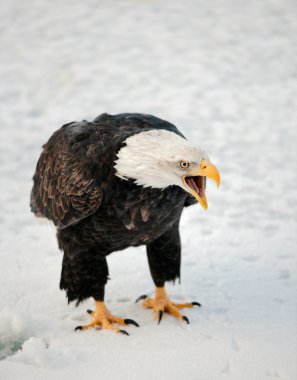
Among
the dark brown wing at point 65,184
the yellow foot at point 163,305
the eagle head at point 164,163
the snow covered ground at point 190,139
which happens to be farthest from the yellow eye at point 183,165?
the yellow foot at point 163,305

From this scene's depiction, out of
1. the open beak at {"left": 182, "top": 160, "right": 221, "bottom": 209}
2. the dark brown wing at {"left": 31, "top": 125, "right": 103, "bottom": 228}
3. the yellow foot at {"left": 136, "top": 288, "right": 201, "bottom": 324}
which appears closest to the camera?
the open beak at {"left": 182, "top": 160, "right": 221, "bottom": 209}

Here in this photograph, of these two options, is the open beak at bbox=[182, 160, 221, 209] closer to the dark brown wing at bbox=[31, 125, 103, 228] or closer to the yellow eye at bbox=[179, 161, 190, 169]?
the yellow eye at bbox=[179, 161, 190, 169]

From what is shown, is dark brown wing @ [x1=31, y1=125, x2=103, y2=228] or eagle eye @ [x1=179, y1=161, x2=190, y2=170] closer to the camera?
eagle eye @ [x1=179, y1=161, x2=190, y2=170]

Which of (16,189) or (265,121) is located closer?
(16,189)

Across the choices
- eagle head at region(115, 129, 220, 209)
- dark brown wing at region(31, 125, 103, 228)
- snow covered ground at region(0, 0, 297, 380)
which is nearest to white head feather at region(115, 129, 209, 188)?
eagle head at region(115, 129, 220, 209)

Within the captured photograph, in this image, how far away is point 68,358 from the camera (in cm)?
336

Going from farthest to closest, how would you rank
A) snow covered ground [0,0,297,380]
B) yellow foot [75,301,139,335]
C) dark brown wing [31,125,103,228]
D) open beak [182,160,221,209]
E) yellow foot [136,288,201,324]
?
yellow foot [136,288,201,324] < yellow foot [75,301,139,335] < snow covered ground [0,0,297,380] < dark brown wing [31,125,103,228] < open beak [182,160,221,209]

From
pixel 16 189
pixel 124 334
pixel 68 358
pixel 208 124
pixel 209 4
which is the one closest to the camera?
pixel 68 358

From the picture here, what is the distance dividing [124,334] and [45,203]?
1044 mm

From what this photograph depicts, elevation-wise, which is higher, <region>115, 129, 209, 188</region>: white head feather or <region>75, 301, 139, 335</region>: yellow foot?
<region>115, 129, 209, 188</region>: white head feather

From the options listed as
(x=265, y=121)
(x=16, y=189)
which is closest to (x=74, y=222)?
(x=16, y=189)

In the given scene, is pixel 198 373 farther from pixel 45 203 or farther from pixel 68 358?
pixel 45 203

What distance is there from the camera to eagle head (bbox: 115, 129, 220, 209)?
2.93 metres

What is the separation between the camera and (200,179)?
10.2ft
